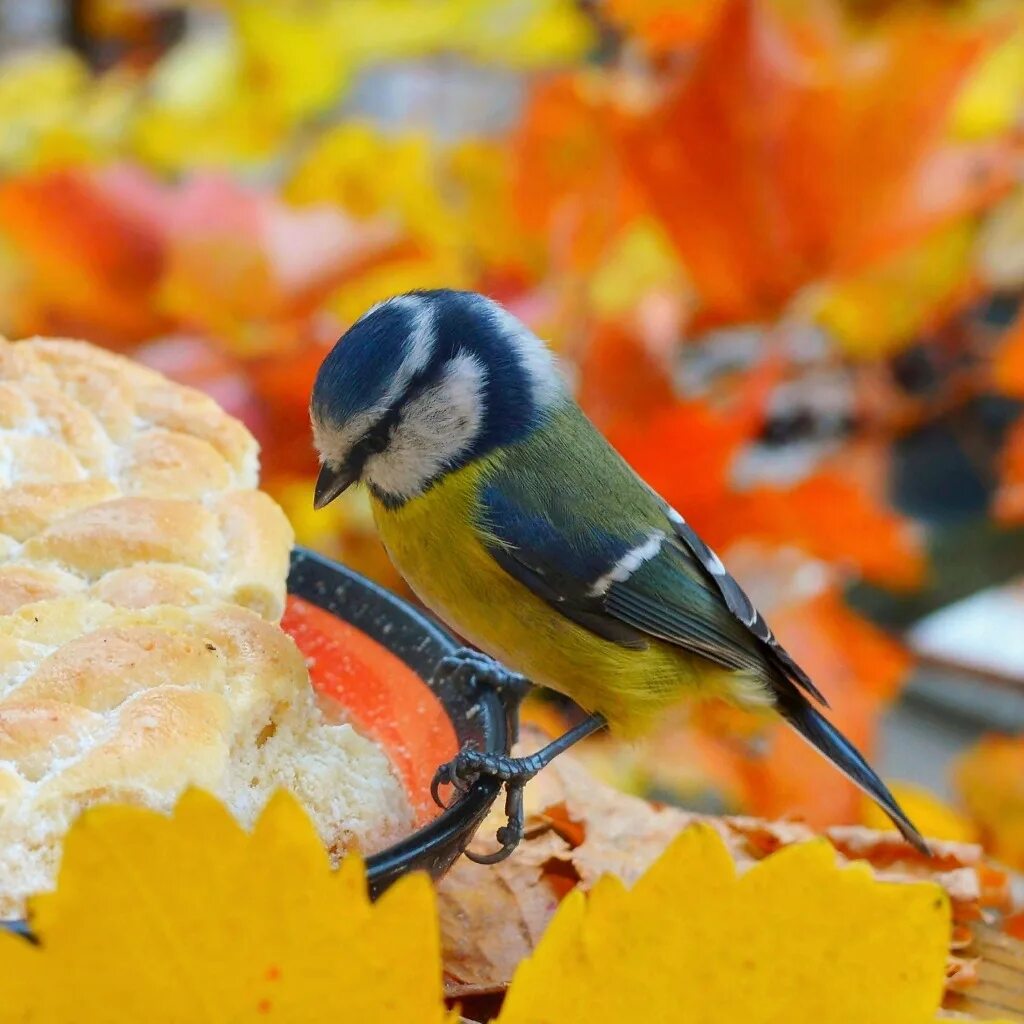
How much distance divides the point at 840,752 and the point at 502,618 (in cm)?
20

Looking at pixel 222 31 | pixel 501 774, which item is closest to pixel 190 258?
pixel 501 774

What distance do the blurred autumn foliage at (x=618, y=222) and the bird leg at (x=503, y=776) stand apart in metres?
0.31

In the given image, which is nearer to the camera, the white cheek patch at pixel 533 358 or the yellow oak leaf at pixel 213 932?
the yellow oak leaf at pixel 213 932

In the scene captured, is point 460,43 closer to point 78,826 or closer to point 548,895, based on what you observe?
point 548,895

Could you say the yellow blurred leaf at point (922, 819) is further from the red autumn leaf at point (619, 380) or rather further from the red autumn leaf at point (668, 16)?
the red autumn leaf at point (668, 16)

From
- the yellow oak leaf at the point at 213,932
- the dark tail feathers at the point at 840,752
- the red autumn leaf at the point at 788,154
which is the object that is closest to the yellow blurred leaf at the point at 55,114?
the red autumn leaf at the point at 788,154

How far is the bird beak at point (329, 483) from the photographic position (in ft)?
2.07

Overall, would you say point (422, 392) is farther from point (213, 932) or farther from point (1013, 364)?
point (1013, 364)

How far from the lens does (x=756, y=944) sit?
11.3 inches

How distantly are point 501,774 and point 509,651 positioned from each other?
0.55 ft

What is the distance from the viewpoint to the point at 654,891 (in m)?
0.29

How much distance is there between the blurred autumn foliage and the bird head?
167 mm

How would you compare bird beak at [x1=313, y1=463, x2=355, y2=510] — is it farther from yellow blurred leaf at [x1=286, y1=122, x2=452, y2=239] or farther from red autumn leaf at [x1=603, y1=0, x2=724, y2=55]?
red autumn leaf at [x1=603, y1=0, x2=724, y2=55]

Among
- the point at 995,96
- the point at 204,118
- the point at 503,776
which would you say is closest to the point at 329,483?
the point at 503,776
